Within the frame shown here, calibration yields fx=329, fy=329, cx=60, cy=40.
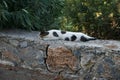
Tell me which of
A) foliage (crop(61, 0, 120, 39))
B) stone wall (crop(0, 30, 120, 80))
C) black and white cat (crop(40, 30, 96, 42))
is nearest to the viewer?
stone wall (crop(0, 30, 120, 80))

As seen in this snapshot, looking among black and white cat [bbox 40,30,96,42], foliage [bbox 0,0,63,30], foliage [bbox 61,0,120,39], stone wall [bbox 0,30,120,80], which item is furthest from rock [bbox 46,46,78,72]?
foliage [bbox 0,0,63,30]

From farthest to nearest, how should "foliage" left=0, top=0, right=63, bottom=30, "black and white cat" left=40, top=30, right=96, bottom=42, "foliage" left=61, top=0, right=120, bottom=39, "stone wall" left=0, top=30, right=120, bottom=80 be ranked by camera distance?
"foliage" left=0, top=0, right=63, bottom=30 → "foliage" left=61, top=0, right=120, bottom=39 → "black and white cat" left=40, top=30, right=96, bottom=42 → "stone wall" left=0, top=30, right=120, bottom=80

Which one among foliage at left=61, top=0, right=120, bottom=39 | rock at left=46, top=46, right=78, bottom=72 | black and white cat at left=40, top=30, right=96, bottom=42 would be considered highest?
foliage at left=61, top=0, right=120, bottom=39

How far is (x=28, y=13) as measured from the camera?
194 inches

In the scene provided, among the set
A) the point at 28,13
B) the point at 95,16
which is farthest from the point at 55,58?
the point at 28,13

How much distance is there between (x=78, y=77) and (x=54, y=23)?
171 centimetres

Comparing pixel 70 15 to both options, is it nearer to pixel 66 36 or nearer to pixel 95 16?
pixel 95 16

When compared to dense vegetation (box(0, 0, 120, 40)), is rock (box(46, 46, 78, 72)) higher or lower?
lower

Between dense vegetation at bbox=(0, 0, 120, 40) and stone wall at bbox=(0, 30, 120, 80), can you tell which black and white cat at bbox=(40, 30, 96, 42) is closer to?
stone wall at bbox=(0, 30, 120, 80)

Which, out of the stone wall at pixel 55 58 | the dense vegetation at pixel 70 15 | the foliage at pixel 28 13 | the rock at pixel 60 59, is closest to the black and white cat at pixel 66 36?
the stone wall at pixel 55 58

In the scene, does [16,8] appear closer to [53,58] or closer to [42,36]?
[42,36]

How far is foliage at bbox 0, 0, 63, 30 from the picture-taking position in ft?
15.8

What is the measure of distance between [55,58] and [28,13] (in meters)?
1.08

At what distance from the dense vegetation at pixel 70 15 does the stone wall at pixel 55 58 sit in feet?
0.82
